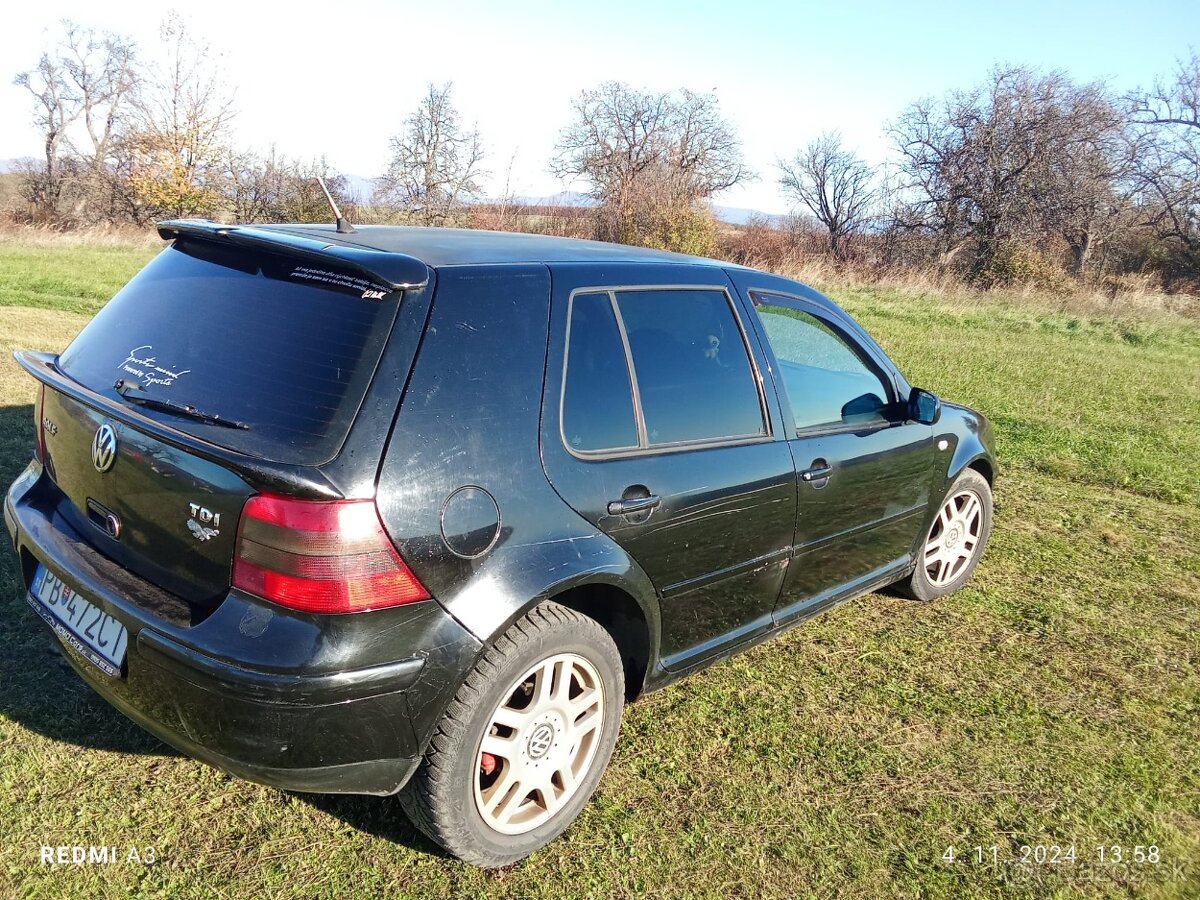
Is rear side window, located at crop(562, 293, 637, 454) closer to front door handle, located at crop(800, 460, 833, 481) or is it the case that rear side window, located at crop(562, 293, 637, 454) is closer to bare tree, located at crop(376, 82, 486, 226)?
front door handle, located at crop(800, 460, 833, 481)

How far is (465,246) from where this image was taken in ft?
8.95

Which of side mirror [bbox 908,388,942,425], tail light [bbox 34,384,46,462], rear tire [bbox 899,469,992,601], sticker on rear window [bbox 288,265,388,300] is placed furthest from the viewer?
rear tire [bbox 899,469,992,601]

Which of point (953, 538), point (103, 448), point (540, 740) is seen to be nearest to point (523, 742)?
point (540, 740)

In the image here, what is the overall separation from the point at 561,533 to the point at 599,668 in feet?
1.67

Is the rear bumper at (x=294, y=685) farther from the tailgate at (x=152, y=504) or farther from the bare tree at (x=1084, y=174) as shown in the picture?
the bare tree at (x=1084, y=174)

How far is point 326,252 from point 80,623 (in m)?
1.27

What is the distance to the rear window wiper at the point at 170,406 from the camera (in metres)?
2.21

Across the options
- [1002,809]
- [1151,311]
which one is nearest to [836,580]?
[1002,809]

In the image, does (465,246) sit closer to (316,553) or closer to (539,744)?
(316,553)

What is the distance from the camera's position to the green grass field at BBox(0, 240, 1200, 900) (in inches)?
98.0

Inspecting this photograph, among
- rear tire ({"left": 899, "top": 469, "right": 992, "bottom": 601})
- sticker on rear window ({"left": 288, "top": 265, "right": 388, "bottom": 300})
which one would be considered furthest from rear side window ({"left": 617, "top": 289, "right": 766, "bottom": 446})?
rear tire ({"left": 899, "top": 469, "right": 992, "bottom": 601})

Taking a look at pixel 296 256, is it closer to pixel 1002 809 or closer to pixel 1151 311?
pixel 1002 809

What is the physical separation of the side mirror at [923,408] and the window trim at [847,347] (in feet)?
0.25

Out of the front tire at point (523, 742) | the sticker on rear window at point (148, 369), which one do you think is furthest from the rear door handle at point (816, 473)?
the sticker on rear window at point (148, 369)
